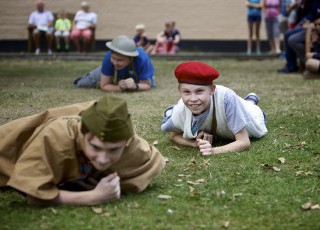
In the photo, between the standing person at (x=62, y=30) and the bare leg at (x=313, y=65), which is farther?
the standing person at (x=62, y=30)

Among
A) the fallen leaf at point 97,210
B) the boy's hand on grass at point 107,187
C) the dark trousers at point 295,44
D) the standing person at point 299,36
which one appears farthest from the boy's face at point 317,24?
the fallen leaf at point 97,210

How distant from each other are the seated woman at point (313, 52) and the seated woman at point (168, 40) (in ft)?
23.2

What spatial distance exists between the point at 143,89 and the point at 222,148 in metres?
4.69

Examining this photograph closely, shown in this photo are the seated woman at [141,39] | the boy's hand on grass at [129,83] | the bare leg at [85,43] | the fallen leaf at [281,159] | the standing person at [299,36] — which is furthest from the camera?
the bare leg at [85,43]

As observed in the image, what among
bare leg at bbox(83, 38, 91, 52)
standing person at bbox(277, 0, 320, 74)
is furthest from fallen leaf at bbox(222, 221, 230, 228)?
bare leg at bbox(83, 38, 91, 52)

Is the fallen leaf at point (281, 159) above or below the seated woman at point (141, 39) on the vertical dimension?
above

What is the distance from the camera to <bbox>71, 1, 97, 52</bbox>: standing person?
739 inches

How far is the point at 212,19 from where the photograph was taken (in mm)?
19938

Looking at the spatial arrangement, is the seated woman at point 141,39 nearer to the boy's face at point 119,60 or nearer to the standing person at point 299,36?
the standing person at point 299,36

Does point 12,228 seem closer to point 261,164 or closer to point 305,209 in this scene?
point 305,209

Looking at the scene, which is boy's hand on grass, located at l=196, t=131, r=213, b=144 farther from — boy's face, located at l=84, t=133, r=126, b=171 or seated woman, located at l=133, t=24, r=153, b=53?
seated woman, located at l=133, t=24, r=153, b=53

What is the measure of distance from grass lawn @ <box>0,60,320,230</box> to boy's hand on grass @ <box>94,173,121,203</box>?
0.07 meters

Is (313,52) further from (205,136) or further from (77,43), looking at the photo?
(77,43)

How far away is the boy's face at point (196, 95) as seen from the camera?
5.35 meters
